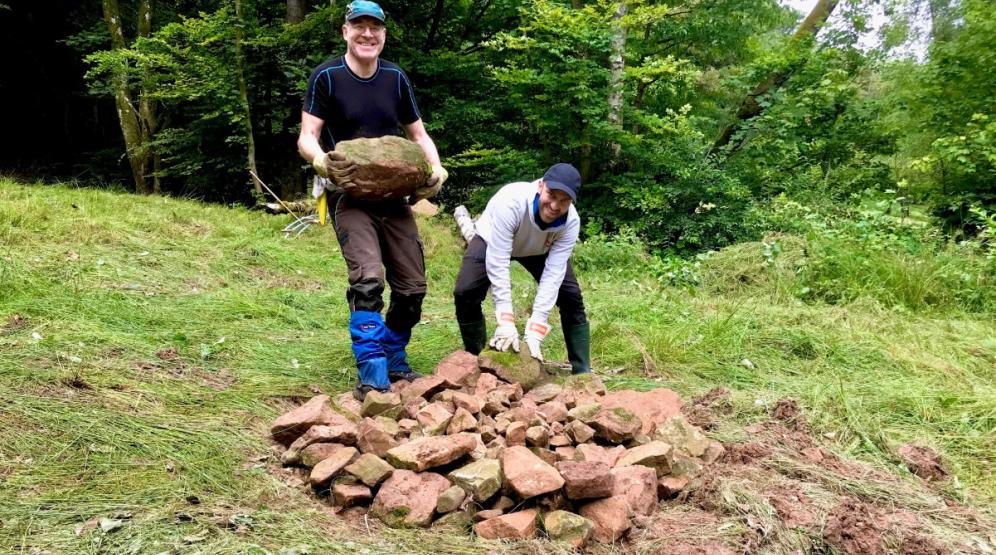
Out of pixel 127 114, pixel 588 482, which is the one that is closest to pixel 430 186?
pixel 588 482

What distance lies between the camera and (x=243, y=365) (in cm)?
325

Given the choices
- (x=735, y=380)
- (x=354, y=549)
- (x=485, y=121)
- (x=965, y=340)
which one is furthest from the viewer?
(x=485, y=121)

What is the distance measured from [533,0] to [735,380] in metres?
6.48

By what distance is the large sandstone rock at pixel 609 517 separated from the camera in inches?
77.5

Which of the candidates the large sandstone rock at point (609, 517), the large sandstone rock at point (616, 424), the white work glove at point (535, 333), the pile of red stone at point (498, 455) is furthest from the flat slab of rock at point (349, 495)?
the white work glove at point (535, 333)

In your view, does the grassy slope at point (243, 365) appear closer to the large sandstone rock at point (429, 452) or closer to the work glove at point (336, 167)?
the large sandstone rock at point (429, 452)

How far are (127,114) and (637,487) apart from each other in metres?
11.5

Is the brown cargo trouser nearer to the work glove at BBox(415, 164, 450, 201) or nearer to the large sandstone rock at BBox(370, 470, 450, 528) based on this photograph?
the work glove at BBox(415, 164, 450, 201)

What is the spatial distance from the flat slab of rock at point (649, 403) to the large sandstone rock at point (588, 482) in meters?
0.65

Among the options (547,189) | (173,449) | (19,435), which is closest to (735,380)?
(547,189)

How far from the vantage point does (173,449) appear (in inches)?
87.4

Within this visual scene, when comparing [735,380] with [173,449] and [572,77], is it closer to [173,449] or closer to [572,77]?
[173,449]

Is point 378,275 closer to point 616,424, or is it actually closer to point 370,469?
point 370,469

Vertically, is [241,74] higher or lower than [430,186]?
higher
